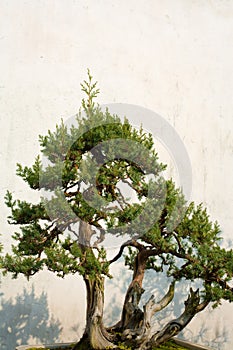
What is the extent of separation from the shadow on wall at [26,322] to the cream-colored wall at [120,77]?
0.02 m

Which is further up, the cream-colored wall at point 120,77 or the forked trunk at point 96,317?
the cream-colored wall at point 120,77

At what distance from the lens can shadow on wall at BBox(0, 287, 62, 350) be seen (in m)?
3.18

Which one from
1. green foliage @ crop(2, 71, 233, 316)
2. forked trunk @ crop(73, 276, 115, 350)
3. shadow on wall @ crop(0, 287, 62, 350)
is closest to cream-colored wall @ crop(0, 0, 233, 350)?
shadow on wall @ crop(0, 287, 62, 350)

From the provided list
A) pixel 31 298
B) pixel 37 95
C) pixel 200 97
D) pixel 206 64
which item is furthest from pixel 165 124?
pixel 31 298

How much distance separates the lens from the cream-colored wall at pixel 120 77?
10.8 ft

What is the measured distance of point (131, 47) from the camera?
3.61 metres

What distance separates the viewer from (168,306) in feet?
11.4

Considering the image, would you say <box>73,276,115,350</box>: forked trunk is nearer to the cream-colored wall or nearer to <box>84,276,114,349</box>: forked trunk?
<box>84,276,114,349</box>: forked trunk

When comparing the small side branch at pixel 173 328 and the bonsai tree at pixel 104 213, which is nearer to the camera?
the bonsai tree at pixel 104 213

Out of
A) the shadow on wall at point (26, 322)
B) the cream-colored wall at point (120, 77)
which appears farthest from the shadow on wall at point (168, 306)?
the shadow on wall at point (26, 322)

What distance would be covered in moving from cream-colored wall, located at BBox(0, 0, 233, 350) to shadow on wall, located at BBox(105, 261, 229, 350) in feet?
0.08

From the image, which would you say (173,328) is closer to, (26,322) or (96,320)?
(96,320)

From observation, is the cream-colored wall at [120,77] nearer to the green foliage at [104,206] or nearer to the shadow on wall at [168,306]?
the shadow on wall at [168,306]

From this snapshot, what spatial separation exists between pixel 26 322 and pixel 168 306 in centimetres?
102
